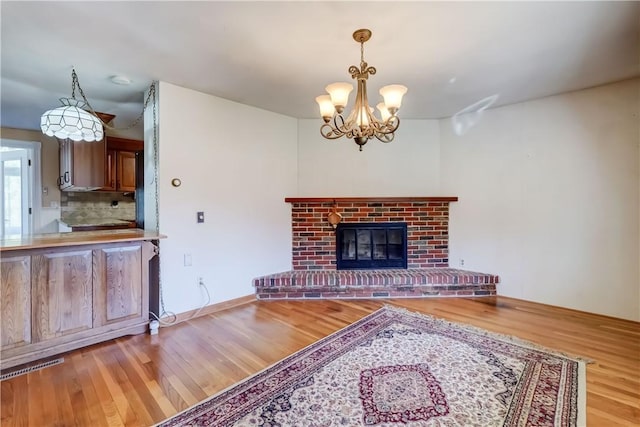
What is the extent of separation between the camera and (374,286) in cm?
363

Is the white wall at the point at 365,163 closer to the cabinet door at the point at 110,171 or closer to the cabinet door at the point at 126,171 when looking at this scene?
the cabinet door at the point at 126,171

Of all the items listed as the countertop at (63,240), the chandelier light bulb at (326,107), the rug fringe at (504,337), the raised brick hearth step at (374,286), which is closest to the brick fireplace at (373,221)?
the raised brick hearth step at (374,286)

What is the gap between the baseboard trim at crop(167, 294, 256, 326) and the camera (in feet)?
9.74

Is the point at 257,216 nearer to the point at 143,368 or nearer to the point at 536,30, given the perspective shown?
the point at 143,368

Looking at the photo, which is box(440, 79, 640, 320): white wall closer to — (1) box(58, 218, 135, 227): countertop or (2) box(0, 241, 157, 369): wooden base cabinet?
(2) box(0, 241, 157, 369): wooden base cabinet

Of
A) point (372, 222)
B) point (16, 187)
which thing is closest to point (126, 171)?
point (16, 187)

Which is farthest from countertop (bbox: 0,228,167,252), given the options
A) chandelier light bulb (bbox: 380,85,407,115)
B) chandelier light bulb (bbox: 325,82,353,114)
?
chandelier light bulb (bbox: 380,85,407,115)

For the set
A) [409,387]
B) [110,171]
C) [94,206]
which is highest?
[110,171]

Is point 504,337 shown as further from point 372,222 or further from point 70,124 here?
point 70,124

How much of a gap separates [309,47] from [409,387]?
2.39 m

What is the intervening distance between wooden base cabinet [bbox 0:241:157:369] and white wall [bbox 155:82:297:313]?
32 centimetres

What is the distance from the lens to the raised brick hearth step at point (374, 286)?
11.9 feet

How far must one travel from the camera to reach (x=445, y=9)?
1771mm

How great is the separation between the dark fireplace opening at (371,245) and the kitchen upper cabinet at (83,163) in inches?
133
